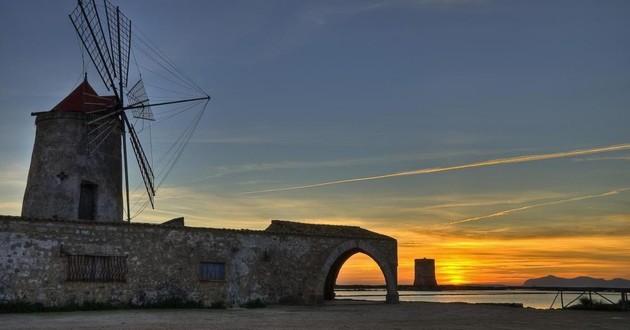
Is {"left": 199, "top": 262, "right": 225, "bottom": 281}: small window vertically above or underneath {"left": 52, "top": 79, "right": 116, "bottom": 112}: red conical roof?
underneath

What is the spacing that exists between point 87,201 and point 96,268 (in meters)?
5.29

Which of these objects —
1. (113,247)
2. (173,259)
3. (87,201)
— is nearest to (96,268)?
(113,247)

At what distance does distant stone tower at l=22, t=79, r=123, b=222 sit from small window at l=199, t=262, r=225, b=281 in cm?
483

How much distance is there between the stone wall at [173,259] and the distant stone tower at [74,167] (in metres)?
3.71

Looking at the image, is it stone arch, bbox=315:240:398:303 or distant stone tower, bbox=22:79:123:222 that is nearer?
distant stone tower, bbox=22:79:123:222

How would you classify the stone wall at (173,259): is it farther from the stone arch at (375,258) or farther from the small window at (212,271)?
the small window at (212,271)

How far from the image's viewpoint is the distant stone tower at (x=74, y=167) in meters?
23.0

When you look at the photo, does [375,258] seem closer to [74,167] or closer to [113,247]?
[113,247]

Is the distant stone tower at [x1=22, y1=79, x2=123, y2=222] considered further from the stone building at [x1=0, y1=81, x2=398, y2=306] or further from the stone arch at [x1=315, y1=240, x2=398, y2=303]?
the stone arch at [x1=315, y1=240, x2=398, y2=303]

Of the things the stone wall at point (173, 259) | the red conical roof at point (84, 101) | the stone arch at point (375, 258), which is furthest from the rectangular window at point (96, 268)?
Result: the stone arch at point (375, 258)

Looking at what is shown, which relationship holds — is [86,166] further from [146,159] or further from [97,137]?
[146,159]

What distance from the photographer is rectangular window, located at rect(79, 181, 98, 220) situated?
2361 centimetres

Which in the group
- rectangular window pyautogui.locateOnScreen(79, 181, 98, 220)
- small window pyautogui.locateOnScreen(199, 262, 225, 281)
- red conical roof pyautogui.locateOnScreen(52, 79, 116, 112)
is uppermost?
red conical roof pyautogui.locateOnScreen(52, 79, 116, 112)

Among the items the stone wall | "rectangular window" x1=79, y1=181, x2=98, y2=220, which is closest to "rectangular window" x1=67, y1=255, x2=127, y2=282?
the stone wall
